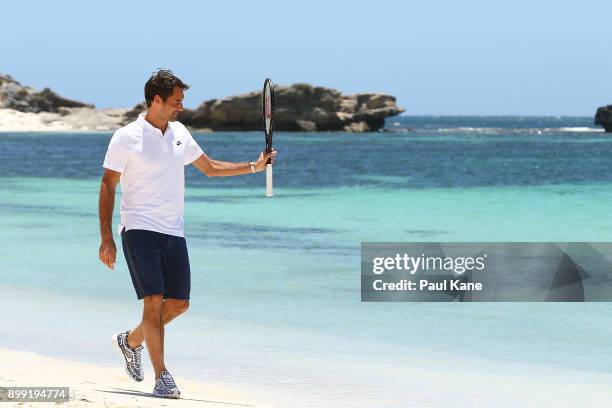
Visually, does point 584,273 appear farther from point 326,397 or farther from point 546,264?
point 326,397

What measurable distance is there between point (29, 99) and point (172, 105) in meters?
149

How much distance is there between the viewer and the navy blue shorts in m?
5.59

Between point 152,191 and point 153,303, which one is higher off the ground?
point 152,191

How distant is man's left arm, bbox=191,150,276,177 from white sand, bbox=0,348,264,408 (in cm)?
122

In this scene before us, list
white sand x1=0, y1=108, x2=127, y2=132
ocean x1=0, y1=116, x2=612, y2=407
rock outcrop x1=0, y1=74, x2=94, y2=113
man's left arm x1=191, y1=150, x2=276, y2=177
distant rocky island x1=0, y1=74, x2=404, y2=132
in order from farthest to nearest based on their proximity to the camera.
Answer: rock outcrop x1=0, y1=74, x2=94, y2=113 → white sand x1=0, y1=108, x2=127, y2=132 → distant rocky island x1=0, y1=74, x2=404, y2=132 → ocean x1=0, y1=116, x2=612, y2=407 → man's left arm x1=191, y1=150, x2=276, y2=177

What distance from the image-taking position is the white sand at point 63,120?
138 meters

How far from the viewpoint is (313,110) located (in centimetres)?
13112

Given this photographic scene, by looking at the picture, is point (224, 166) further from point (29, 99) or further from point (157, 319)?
point (29, 99)

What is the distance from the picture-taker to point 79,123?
Answer: 14312 cm

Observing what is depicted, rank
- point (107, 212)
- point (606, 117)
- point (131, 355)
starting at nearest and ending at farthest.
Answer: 1. point (107, 212)
2. point (131, 355)
3. point (606, 117)

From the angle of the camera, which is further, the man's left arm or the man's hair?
the man's left arm

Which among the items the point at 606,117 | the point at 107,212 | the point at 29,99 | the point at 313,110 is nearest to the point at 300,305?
the point at 107,212

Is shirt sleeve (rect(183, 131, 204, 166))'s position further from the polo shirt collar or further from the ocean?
the ocean

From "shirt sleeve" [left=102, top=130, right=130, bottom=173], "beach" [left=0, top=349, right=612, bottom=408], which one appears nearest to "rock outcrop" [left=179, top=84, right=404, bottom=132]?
"beach" [left=0, top=349, right=612, bottom=408]
